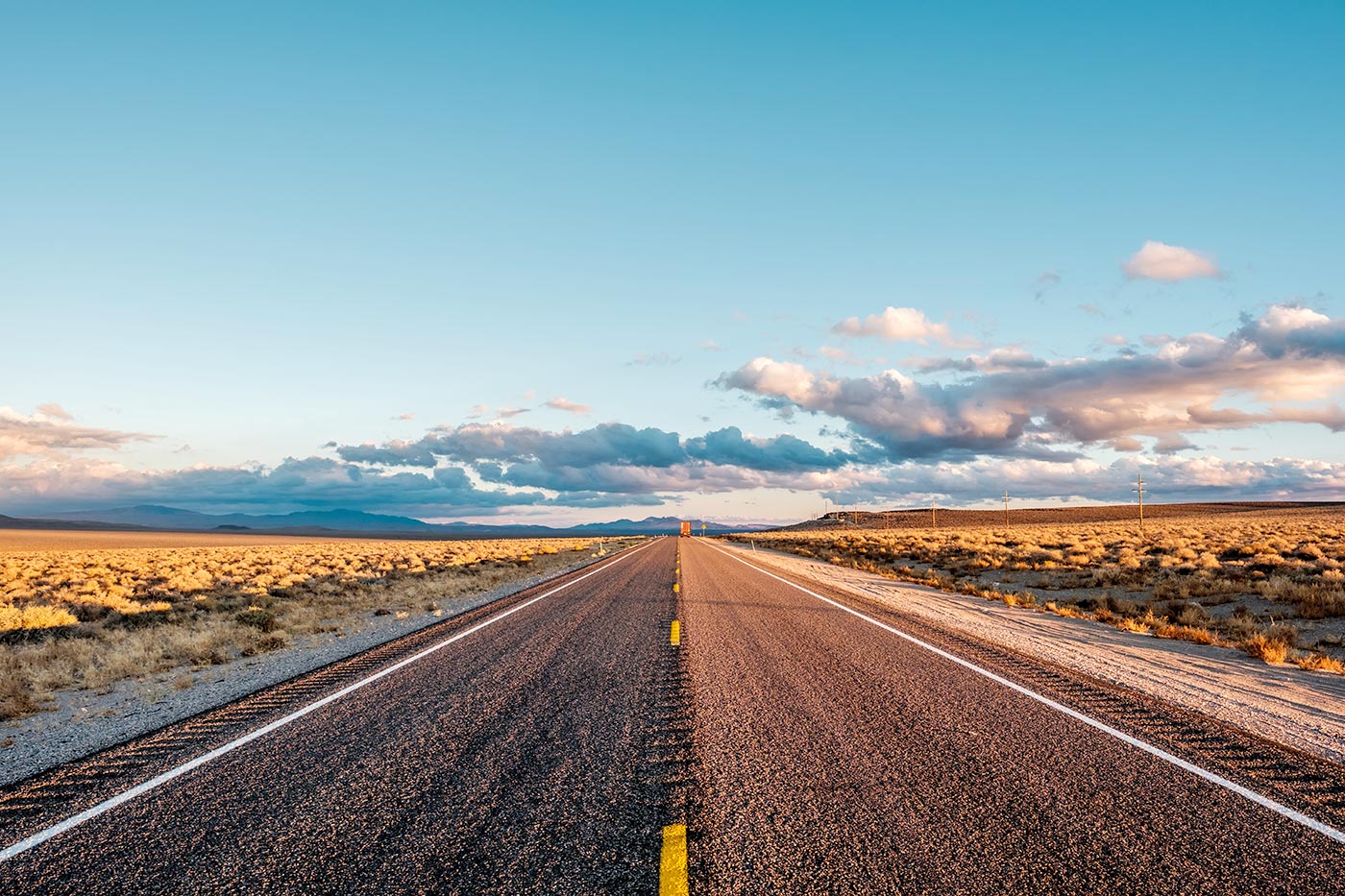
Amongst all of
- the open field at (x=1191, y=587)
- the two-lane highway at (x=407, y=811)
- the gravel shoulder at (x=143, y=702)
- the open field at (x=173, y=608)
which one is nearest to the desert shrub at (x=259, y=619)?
the open field at (x=173, y=608)

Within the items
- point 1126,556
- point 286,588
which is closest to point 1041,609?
point 1126,556

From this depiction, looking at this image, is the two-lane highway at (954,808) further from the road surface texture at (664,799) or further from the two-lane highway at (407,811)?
the two-lane highway at (407,811)

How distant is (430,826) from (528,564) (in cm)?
3278

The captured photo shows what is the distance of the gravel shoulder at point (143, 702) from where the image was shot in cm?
609

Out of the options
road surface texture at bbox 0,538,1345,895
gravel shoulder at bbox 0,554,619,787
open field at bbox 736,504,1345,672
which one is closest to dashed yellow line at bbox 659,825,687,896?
road surface texture at bbox 0,538,1345,895

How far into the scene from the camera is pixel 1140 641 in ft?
40.0

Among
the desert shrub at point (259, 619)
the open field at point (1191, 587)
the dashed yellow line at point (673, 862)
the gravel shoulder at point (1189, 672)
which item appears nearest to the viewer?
the dashed yellow line at point (673, 862)

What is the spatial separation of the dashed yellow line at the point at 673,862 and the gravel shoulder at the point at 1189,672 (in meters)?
5.39

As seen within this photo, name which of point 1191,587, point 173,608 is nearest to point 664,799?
point 173,608

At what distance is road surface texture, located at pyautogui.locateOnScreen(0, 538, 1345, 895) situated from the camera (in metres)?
3.44

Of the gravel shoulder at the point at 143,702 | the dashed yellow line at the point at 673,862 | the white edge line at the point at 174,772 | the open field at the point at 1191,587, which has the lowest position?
the open field at the point at 1191,587

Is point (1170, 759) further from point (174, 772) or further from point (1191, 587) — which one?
point (1191, 587)

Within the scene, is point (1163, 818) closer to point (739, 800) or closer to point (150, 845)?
point (739, 800)

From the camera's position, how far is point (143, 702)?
8.05m
